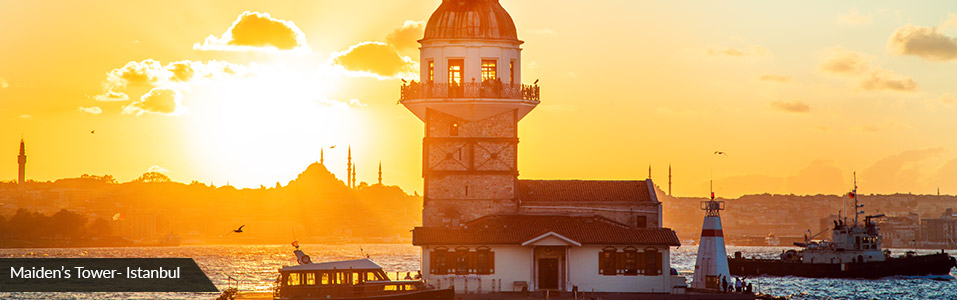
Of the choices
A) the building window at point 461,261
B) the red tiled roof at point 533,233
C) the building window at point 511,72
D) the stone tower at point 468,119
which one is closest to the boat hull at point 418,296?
the red tiled roof at point 533,233

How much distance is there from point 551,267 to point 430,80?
1203 cm

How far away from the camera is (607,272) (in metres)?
64.8

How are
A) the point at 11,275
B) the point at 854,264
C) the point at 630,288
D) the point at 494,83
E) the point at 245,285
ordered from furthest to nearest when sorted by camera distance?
the point at 11,275, the point at 854,264, the point at 245,285, the point at 494,83, the point at 630,288

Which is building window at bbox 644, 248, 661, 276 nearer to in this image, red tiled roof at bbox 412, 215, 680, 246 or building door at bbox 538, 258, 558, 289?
red tiled roof at bbox 412, 215, 680, 246

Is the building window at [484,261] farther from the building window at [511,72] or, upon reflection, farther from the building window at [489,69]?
the building window at [511,72]

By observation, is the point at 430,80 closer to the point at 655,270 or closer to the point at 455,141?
the point at 455,141

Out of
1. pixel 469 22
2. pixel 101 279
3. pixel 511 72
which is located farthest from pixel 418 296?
pixel 101 279

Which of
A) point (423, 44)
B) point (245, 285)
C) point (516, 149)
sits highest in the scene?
point (423, 44)

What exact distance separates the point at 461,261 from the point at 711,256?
43.2 ft

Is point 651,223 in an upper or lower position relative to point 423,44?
lower

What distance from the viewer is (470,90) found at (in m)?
68.2

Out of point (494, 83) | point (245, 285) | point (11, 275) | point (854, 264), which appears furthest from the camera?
point (11, 275)

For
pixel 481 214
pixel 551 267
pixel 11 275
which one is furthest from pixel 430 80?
pixel 11 275

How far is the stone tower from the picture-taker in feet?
226
